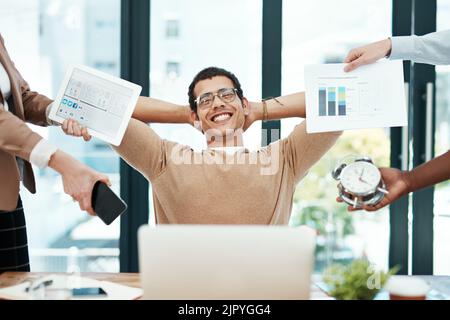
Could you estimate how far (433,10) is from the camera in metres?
2.44

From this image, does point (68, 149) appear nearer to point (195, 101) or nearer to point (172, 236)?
point (195, 101)

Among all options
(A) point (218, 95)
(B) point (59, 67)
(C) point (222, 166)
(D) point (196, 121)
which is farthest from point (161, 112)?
(B) point (59, 67)

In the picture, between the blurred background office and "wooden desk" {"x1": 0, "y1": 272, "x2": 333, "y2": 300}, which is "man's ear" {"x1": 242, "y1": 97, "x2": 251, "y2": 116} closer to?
the blurred background office

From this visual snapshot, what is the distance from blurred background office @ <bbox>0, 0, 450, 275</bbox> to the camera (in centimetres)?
246

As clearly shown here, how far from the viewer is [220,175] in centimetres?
161

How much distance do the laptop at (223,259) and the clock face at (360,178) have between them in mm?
410

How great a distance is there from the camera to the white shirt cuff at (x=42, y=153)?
1.26 m

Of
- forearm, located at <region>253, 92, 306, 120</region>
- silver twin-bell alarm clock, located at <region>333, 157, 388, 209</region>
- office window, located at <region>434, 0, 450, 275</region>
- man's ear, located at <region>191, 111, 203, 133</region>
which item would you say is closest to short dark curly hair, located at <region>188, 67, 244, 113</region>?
man's ear, located at <region>191, 111, 203, 133</region>

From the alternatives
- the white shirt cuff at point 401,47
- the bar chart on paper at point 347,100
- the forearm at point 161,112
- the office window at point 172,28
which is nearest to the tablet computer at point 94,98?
the forearm at point 161,112

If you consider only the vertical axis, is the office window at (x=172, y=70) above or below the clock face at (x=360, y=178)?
above

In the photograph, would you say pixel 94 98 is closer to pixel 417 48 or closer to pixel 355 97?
pixel 355 97

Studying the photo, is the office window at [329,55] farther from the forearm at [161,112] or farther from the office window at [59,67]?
the office window at [59,67]

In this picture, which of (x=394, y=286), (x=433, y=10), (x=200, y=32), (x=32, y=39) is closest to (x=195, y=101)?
(x=200, y=32)
